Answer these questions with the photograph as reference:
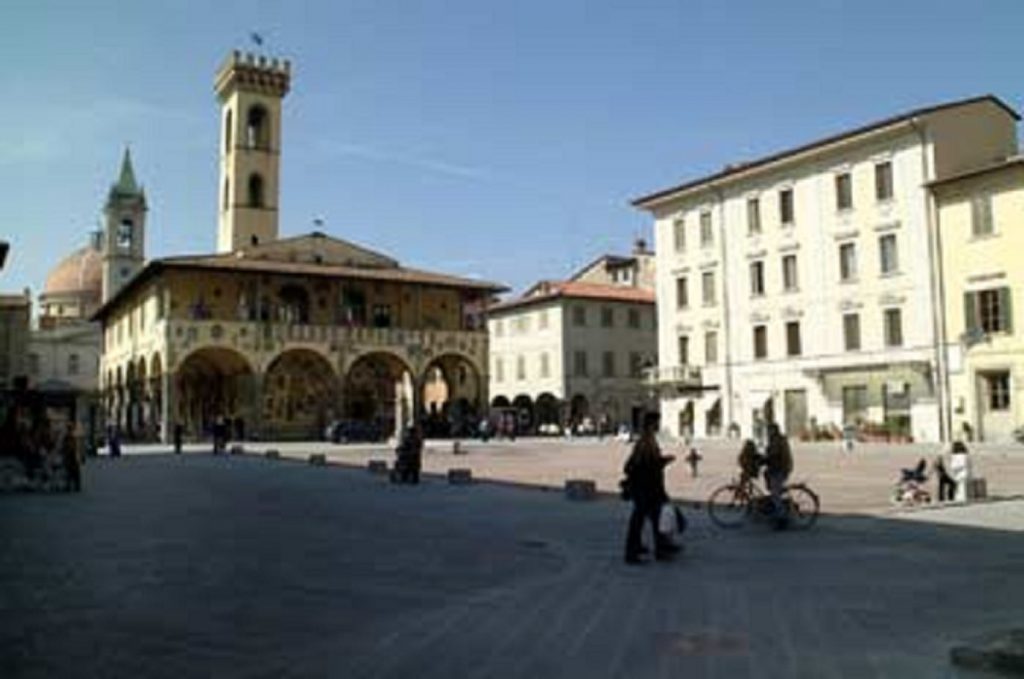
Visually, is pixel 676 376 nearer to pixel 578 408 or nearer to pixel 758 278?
pixel 758 278

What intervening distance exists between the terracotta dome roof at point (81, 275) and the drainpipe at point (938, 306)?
83606 millimetres

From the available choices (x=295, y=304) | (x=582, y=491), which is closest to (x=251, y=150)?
(x=295, y=304)

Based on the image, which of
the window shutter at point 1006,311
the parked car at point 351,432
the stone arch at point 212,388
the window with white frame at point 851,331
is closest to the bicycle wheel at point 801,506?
the window shutter at point 1006,311

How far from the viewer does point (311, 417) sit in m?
61.0

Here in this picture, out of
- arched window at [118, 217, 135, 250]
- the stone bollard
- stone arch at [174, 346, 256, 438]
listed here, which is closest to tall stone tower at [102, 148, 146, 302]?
arched window at [118, 217, 135, 250]

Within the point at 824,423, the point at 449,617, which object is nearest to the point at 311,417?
the point at 824,423

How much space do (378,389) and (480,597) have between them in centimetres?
5708

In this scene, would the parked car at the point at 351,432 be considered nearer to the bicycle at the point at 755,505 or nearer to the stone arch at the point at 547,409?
the stone arch at the point at 547,409

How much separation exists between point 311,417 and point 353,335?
223 inches

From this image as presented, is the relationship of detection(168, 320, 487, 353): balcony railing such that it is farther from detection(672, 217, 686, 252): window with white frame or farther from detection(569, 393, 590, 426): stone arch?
detection(672, 217, 686, 252): window with white frame

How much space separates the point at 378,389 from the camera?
65.8 metres

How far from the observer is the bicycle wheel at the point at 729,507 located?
14.9 m

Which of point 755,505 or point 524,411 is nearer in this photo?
point 755,505

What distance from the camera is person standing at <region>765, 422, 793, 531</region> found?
14.2 m
